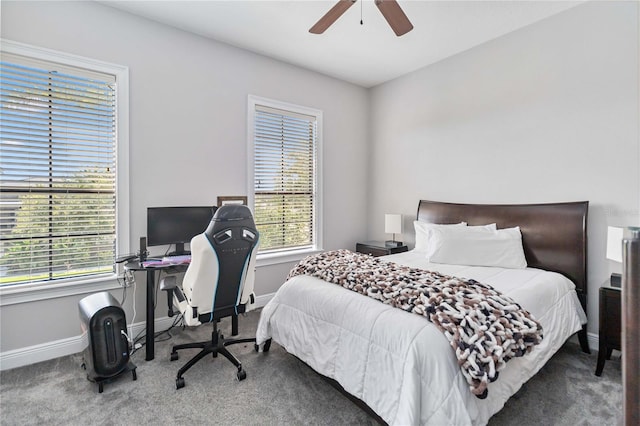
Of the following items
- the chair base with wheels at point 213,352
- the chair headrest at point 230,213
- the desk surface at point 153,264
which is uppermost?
the chair headrest at point 230,213

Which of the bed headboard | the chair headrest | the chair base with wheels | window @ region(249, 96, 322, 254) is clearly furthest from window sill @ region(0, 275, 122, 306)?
the bed headboard

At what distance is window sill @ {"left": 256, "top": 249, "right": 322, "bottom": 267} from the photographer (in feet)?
12.1

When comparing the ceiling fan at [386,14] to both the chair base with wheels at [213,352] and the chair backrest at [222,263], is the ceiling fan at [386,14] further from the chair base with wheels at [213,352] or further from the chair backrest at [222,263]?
the chair base with wheels at [213,352]

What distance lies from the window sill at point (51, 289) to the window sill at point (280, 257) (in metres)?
1.45

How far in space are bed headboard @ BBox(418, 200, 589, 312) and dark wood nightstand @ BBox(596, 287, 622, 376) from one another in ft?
1.28

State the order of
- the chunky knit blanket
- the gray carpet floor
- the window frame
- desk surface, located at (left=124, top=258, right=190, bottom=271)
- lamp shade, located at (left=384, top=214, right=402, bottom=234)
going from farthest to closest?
1. lamp shade, located at (left=384, top=214, right=402, bottom=234)
2. the window frame
3. desk surface, located at (left=124, top=258, right=190, bottom=271)
4. the gray carpet floor
5. the chunky knit blanket

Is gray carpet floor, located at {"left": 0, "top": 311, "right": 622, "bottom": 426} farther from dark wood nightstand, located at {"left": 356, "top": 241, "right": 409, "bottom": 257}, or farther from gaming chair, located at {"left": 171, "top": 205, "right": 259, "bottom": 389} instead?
dark wood nightstand, located at {"left": 356, "top": 241, "right": 409, "bottom": 257}

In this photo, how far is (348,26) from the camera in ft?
9.97

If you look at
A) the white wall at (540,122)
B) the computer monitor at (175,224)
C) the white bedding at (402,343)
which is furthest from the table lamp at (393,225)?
the computer monitor at (175,224)

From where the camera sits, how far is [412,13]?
9.20 ft

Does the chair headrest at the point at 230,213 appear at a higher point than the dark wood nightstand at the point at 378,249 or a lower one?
higher

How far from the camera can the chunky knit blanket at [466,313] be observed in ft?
4.60

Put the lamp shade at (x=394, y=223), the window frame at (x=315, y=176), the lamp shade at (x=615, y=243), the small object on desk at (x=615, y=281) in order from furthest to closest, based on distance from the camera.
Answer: the lamp shade at (x=394, y=223)
the window frame at (x=315, y=176)
the small object on desk at (x=615, y=281)
the lamp shade at (x=615, y=243)

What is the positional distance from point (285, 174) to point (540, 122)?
2.79 meters
